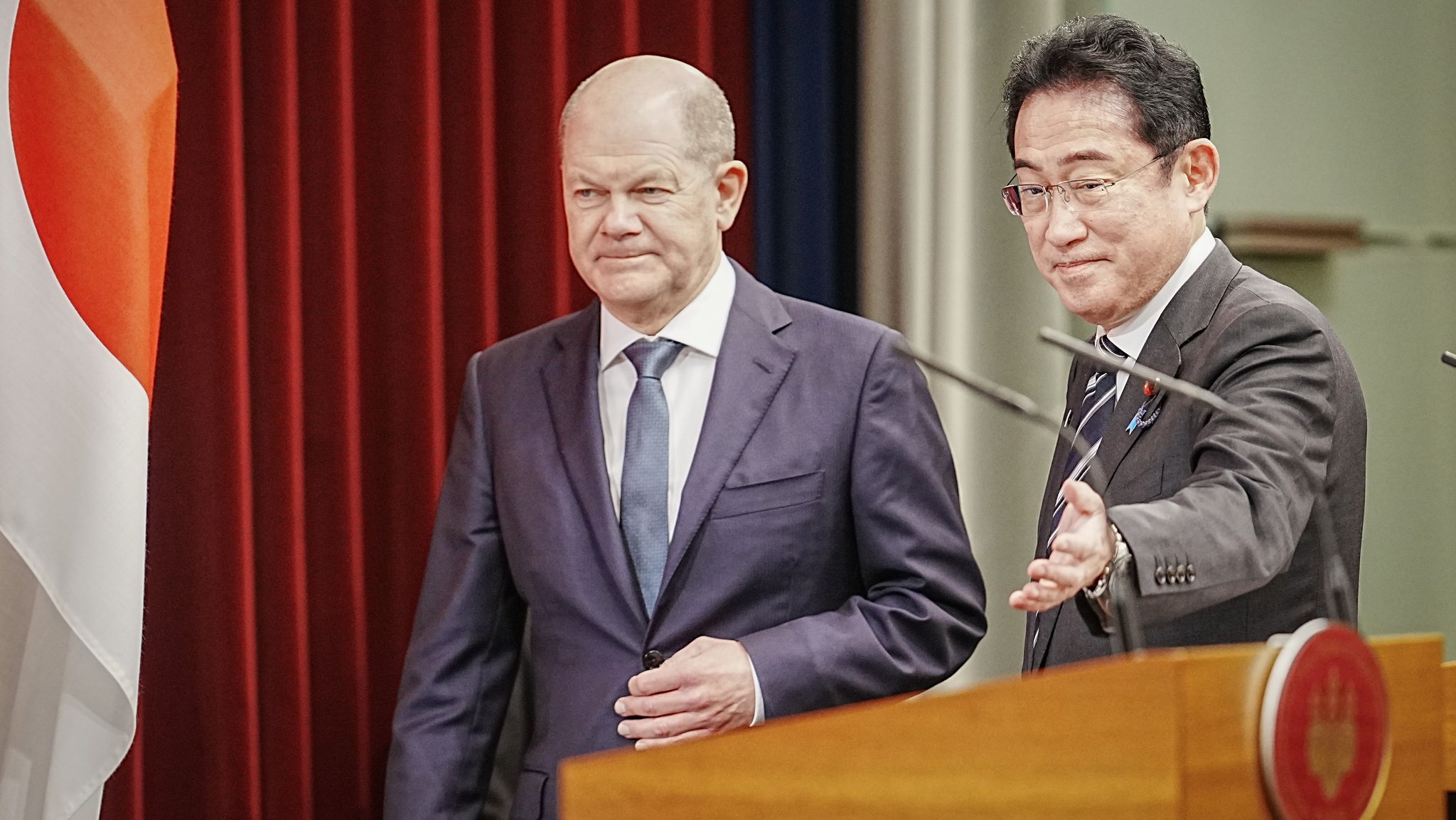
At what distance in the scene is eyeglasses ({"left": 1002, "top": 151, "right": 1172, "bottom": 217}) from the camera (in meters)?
1.89

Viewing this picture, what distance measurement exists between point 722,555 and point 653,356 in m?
0.31

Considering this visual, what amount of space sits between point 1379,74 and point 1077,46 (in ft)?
7.54

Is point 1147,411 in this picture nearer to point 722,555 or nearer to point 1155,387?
point 1155,387

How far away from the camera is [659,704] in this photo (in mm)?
1892

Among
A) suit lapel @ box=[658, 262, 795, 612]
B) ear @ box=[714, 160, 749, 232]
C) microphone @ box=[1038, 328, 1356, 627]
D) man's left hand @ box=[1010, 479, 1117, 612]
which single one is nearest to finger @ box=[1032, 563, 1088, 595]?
man's left hand @ box=[1010, 479, 1117, 612]

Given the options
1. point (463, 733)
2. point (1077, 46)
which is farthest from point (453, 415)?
point (1077, 46)

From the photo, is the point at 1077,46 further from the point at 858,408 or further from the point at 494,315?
the point at 494,315

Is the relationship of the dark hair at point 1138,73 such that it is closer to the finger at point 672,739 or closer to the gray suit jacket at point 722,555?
the gray suit jacket at point 722,555

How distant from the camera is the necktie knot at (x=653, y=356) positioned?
85.2 inches

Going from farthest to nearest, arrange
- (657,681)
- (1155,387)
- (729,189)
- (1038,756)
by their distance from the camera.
Result: (729,189)
(657,681)
(1155,387)
(1038,756)

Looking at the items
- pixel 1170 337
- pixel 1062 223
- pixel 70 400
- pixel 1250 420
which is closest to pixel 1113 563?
pixel 1250 420

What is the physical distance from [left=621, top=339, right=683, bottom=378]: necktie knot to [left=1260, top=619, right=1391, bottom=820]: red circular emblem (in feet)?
3.83

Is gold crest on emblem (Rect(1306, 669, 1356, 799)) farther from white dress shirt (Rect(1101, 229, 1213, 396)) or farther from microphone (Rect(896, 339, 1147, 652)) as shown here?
white dress shirt (Rect(1101, 229, 1213, 396))

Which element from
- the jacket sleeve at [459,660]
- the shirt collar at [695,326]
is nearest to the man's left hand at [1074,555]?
the shirt collar at [695,326]
